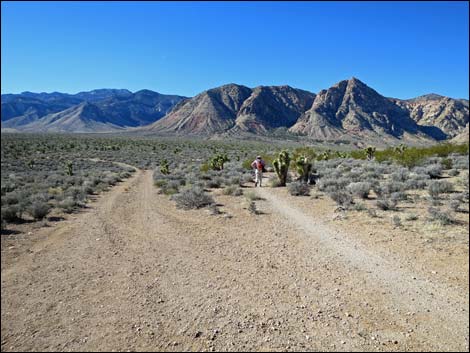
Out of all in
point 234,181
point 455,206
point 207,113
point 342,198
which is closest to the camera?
point 455,206

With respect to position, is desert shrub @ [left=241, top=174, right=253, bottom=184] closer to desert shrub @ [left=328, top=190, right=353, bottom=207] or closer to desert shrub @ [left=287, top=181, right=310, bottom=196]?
desert shrub @ [left=287, top=181, right=310, bottom=196]

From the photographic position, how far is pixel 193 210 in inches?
466

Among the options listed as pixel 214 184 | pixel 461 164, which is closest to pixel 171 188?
pixel 214 184

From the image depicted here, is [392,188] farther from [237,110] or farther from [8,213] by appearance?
[237,110]

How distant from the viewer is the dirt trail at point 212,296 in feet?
13.0

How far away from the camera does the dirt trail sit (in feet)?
13.0

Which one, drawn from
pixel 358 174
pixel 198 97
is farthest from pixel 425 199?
pixel 198 97

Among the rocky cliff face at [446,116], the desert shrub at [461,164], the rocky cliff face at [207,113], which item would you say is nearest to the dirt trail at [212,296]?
the desert shrub at [461,164]

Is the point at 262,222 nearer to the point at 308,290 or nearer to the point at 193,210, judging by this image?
the point at 193,210

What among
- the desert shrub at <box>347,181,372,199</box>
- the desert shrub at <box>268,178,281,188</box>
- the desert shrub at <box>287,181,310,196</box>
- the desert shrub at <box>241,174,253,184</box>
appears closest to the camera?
the desert shrub at <box>347,181,372,199</box>

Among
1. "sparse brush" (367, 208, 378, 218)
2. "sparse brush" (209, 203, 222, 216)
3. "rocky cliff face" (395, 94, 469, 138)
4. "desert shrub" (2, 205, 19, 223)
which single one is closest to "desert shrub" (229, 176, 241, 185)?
"sparse brush" (209, 203, 222, 216)

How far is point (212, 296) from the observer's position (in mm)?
5211

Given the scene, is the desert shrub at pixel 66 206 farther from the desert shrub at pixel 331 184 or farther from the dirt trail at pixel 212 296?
the desert shrub at pixel 331 184

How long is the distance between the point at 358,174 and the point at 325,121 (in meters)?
148
